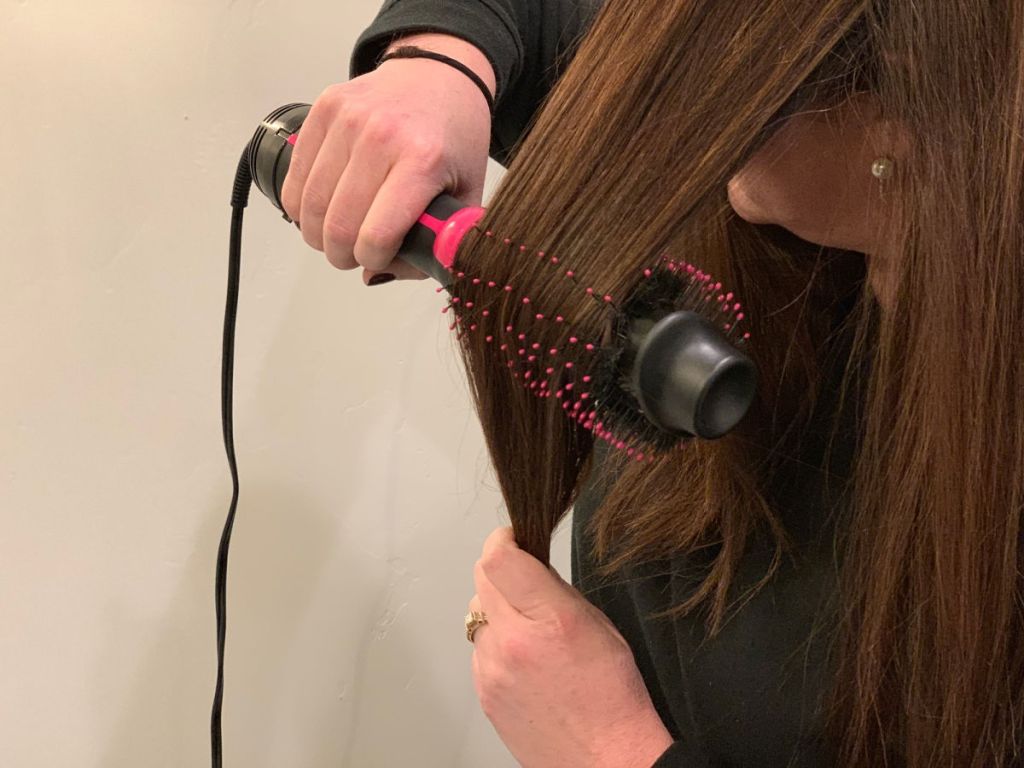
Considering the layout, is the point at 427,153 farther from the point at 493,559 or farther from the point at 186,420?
the point at 186,420

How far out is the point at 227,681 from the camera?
0.78 metres

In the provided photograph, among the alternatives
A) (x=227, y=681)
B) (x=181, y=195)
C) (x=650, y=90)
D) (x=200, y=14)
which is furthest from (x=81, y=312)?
(x=650, y=90)

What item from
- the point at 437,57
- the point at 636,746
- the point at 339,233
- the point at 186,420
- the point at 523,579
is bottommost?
the point at 636,746

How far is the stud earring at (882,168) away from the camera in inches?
14.4

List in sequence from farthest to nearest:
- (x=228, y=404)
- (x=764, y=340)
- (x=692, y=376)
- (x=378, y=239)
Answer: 1. (x=228, y=404)
2. (x=764, y=340)
3. (x=378, y=239)
4. (x=692, y=376)

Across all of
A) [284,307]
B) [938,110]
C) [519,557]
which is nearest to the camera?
[938,110]

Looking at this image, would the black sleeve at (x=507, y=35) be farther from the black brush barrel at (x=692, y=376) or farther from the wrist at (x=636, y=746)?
the wrist at (x=636, y=746)

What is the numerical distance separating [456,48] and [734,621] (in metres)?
0.42

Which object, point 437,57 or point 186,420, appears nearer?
point 437,57

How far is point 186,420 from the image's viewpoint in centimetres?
71

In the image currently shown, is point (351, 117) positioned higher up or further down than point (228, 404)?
higher up

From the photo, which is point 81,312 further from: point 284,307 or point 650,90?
point 650,90

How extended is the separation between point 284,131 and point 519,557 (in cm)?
30

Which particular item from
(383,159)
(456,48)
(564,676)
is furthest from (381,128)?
(564,676)
